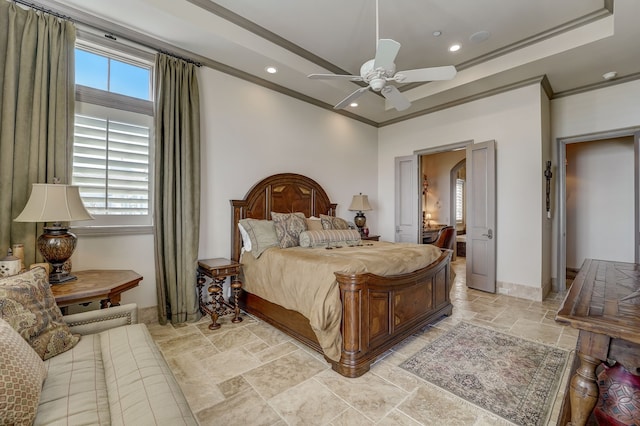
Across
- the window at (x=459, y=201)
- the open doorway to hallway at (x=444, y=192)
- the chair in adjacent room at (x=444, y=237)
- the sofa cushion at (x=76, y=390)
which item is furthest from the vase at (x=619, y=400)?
the window at (x=459, y=201)

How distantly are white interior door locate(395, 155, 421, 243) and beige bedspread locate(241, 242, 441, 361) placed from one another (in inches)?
90.2

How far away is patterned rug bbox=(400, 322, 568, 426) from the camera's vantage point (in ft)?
6.25

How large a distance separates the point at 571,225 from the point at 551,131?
2127 mm

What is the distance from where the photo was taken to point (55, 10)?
2.60 metres

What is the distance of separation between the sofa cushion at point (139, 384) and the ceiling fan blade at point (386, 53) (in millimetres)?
2404

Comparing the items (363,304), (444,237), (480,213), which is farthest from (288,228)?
(444,237)

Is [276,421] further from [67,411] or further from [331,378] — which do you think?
[67,411]

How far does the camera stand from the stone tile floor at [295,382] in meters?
1.80

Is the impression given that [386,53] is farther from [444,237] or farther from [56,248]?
[444,237]

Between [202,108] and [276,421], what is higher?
[202,108]

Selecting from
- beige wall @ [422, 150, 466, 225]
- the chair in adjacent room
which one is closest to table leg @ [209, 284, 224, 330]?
the chair in adjacent room

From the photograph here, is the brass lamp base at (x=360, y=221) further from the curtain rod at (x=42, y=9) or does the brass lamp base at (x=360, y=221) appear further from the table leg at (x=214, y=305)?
the curtain rod at (x=42, y=9)

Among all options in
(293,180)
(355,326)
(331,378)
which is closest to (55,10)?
(293,180)

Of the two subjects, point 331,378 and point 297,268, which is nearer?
point 331,378
